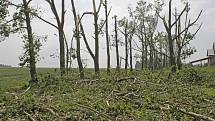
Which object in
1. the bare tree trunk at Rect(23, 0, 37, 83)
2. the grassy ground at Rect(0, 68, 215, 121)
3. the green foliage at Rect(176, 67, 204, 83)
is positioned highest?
the bare tree trunk at Rect(23, 0, 37, 83)

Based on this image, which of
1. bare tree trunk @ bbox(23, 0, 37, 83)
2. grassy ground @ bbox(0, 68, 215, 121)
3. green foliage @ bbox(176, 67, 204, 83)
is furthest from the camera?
bare tree trunk @ bbox(23, 0, 37, 83)

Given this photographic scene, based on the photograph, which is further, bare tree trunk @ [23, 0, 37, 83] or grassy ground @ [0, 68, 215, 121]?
bare tree trunk @ [23, 0, 37, 83]

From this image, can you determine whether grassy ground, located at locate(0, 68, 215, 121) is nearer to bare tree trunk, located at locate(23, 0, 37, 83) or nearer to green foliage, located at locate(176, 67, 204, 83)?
green foliage, located at locate(176, 67, 204, 83)

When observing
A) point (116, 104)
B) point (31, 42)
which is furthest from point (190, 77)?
point (116, 104)

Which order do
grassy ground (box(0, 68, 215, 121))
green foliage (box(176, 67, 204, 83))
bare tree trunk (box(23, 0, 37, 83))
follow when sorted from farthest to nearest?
bare tree trunk (box(23, 0, 37, 83)) → green foliage (box(176, 67, 204, 83)) → grassy ground (box(0, 68, 215, 121))

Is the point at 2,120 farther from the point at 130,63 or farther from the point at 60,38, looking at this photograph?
the point at 130,63

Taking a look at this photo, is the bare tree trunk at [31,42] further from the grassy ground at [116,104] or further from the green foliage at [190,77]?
the green foliage at [190,77]

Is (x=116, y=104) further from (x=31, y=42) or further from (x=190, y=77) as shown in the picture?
(x=31, y=42)

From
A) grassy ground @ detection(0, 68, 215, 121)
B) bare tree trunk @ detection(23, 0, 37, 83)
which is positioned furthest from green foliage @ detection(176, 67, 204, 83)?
bare tree trunk @ detection(23, 0, 37, 83)

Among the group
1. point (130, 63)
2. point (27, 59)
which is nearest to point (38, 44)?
point (27, 59)

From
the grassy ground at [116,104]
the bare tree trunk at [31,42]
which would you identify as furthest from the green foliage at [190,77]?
the bare tree trunk at [31,42]

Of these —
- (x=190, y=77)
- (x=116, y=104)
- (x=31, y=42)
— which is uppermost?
(x=31, y=42)

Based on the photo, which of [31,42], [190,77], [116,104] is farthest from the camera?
[31,42]

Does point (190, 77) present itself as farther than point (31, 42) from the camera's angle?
No
